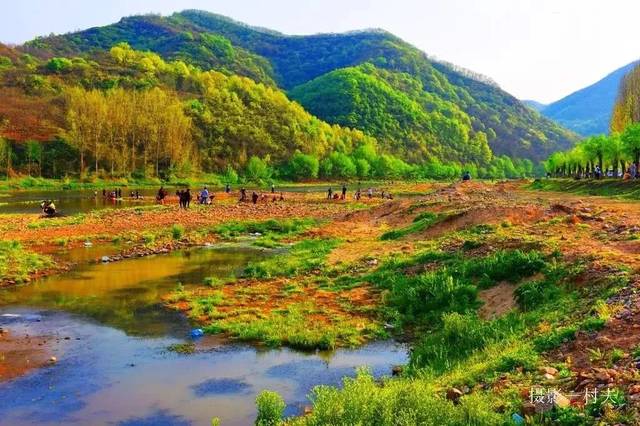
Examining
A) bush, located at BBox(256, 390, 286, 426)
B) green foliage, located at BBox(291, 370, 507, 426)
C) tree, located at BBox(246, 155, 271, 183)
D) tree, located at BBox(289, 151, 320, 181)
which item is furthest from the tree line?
tree, located at BBox(246, 155, 271, 183)

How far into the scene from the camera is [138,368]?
46.9ft

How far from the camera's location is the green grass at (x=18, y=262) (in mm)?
24500

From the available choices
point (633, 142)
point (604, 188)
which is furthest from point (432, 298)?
point (633, 142)

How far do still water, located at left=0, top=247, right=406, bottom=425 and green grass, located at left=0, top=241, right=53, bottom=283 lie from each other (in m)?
2.11

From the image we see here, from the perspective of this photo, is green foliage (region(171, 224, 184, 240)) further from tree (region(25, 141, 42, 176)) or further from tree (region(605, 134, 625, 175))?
tree (region(25, 141, 42, 176))

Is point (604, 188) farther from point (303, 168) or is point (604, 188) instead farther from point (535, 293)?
point (303, 168)

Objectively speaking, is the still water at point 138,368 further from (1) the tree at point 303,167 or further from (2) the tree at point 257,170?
(1) the tree at point 303,167

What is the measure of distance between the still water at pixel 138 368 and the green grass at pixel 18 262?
2111 millimetres

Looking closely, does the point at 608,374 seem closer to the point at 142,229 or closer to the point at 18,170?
the point at 142,229

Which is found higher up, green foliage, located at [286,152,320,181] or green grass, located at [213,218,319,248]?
green foliage, located at [286,152,320,181]

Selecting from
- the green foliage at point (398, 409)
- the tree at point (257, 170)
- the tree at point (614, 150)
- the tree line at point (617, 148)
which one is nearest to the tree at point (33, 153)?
the tree at point (257, 170)

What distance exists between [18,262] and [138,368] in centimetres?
1560

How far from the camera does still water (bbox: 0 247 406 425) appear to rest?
11789mm

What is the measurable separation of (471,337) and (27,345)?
12.0 meters
